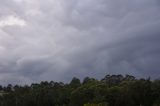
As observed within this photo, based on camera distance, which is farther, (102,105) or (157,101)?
(157,101)

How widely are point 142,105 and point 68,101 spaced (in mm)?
26987

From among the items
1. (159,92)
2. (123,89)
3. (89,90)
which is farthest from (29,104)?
(159,92)

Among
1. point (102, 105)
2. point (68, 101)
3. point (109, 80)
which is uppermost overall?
point (109, 80)

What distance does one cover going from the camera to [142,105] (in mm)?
130500

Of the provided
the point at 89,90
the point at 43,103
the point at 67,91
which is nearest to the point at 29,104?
the point at 43,103

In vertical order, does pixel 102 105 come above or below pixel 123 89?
below

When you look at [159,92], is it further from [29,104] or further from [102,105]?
[29,104]

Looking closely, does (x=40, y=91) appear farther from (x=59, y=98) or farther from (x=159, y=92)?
(x=159, y=92)

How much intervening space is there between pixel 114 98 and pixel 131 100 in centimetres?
584

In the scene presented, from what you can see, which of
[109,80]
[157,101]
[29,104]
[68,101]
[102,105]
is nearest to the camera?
[102,105]

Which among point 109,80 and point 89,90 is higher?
→ point 109,80

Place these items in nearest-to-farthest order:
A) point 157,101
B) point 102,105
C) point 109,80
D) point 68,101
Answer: point 102,105, point 157,101, point 68,101, point 109,80

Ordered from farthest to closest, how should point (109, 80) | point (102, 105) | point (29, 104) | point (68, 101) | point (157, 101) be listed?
point (109, 80) → point (29, 104) → point (68, 101) → point (157, 101) → point (102, 105)

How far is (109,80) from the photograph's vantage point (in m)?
174
